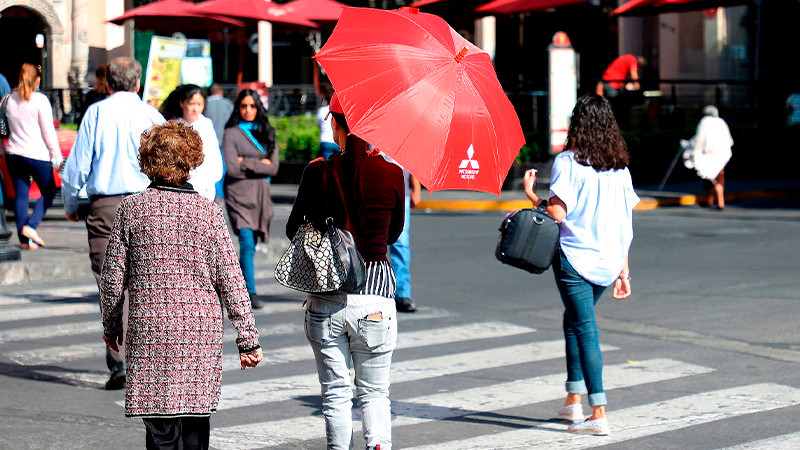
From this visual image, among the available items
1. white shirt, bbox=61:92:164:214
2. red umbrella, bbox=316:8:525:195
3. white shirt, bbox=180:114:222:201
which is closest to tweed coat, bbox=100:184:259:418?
red umbrella, bbox=316:8:525:195

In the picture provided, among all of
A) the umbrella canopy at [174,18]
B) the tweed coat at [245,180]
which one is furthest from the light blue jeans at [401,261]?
the umbrella canopy at [174,18]

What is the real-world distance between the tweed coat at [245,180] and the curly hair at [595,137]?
4.14m

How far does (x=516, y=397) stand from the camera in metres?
7.25

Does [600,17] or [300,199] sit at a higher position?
[600,17]

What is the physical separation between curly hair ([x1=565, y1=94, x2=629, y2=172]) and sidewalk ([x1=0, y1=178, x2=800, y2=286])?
642cm

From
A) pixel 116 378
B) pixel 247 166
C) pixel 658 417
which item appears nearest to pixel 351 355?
pixel 658 417

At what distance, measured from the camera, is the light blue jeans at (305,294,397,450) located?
505cm

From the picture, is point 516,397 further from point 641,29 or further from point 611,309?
point 641,29

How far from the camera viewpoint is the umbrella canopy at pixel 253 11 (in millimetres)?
25297

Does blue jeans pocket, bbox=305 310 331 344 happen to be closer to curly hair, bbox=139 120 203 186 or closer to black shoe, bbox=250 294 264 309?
curly hair, bbox=139 120 203 186

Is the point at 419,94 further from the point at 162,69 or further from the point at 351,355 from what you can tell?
the point at 162,69

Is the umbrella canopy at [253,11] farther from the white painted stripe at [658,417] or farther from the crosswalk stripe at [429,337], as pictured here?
the white painted stripe at [658,417]

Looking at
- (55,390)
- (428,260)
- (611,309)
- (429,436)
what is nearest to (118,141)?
(55,390)

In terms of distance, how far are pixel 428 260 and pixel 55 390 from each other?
6125 millimetres
